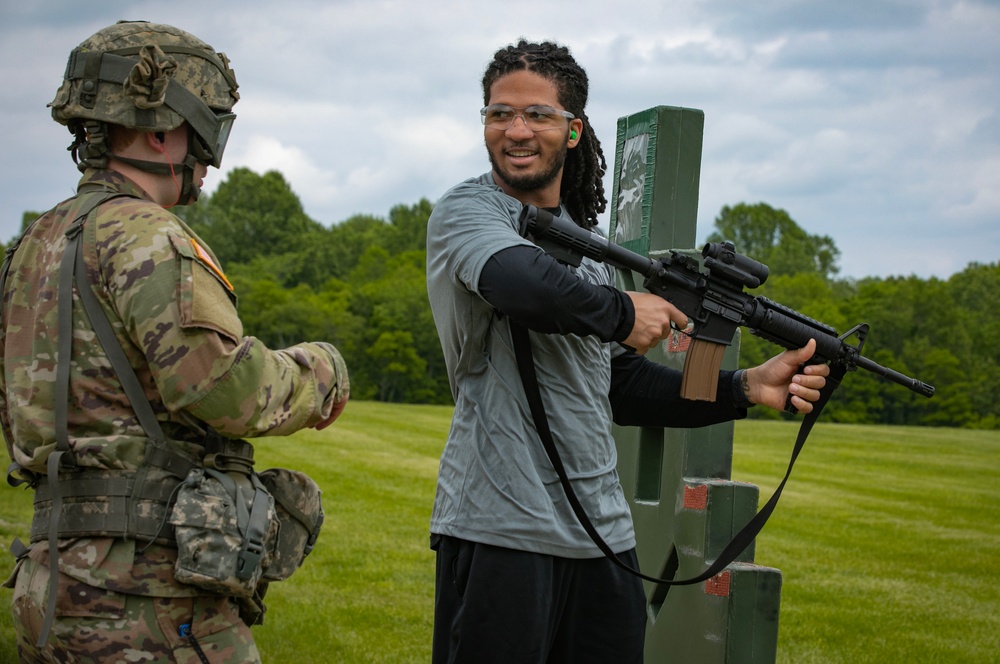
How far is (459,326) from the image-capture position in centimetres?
313

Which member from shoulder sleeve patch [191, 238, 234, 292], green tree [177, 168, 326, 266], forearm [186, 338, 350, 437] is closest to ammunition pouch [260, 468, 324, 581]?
forearm [186, 338, 350, 437]

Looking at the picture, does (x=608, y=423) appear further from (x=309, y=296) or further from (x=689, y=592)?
A: (x=309, y=296)

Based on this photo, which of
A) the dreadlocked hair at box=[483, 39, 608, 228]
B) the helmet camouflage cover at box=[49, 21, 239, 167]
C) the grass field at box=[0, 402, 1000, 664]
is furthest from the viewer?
the grass field at box=[0, 402, 1000, 664]

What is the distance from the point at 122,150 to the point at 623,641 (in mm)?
1970

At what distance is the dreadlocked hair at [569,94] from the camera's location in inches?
133

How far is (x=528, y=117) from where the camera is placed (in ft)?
10.9

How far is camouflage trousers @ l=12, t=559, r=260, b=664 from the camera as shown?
2.47 meters

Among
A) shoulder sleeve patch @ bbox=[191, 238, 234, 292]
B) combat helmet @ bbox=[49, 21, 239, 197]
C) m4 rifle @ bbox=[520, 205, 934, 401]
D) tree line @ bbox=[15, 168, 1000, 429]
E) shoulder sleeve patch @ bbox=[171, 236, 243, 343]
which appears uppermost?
tree line @ bbox=[15, 168, 1000, 429]

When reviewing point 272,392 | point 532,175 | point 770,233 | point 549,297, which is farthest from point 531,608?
point 770,233

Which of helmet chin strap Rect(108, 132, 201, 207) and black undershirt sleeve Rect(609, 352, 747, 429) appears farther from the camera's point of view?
black undershirt sleeve Rect(609, 352, 747, 429)

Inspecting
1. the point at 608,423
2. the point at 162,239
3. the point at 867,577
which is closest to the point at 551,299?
the point at 608,423

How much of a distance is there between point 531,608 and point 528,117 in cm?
149

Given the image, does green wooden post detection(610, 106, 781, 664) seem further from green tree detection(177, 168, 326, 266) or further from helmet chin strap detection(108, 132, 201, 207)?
green tree detection(177, 168, 326, 266)

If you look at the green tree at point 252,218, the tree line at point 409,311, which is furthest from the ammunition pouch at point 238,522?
the green tree at point 252,218
